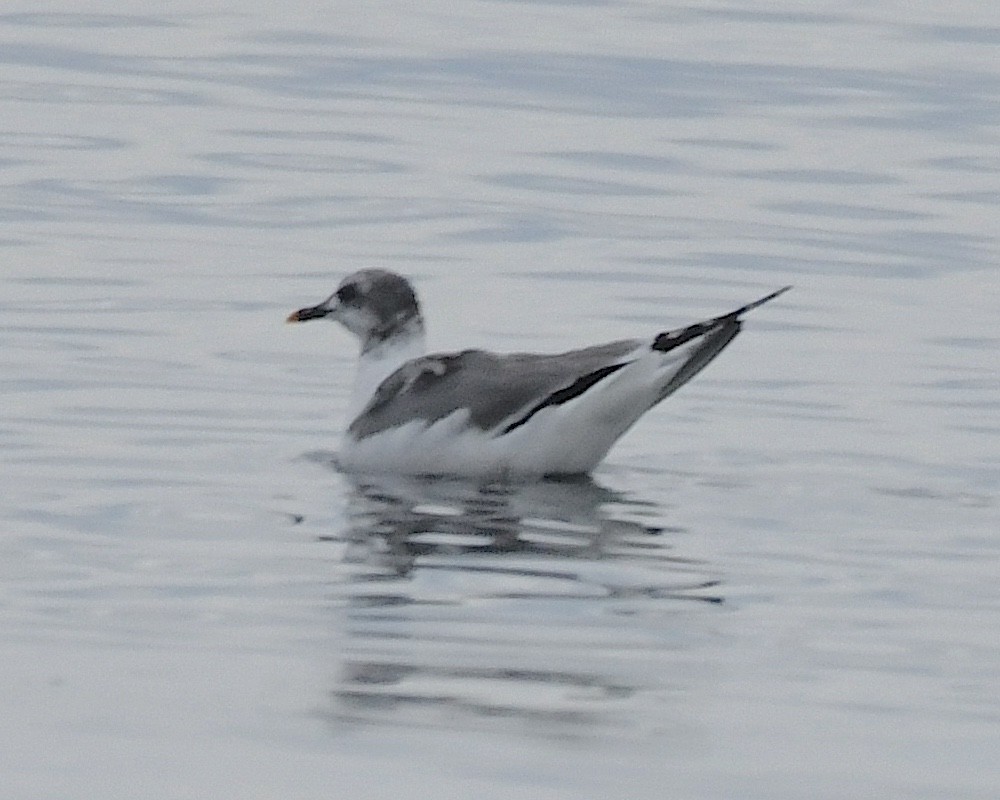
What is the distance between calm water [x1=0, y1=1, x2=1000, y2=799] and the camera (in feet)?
28.3

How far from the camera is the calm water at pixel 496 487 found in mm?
8633

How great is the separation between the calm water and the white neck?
359 mm

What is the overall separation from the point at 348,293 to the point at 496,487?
63.9 inches

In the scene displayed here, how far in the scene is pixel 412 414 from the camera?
1320cm

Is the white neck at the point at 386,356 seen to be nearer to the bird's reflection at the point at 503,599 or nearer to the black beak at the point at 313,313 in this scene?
the black beak at the point at 313,313

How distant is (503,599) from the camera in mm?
10375

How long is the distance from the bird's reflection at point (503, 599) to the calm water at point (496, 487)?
2 centimetres

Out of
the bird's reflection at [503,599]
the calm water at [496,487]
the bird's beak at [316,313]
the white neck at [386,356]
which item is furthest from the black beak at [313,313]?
the bird's reflection at [503,599]

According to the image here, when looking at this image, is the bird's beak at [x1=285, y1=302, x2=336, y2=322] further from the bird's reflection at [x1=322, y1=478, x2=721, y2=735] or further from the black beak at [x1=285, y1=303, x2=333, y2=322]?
the bird's reflection at [x1=322, y1=478, x2=721, y2=735]

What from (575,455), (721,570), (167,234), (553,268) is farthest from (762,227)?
(721,570)

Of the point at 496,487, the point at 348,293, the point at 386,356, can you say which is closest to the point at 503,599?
the point at 496,487

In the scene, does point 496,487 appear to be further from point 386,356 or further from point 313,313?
point 313,313

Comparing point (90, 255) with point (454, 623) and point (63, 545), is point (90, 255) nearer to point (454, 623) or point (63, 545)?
point (63, 545)

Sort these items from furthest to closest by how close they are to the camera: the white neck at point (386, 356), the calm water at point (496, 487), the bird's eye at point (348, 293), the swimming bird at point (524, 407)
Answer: the bird's eye at point (348, 293), the white neck at point (386, 356), the swimming bird at point (524, 407), the calm water at point (496, 487)
